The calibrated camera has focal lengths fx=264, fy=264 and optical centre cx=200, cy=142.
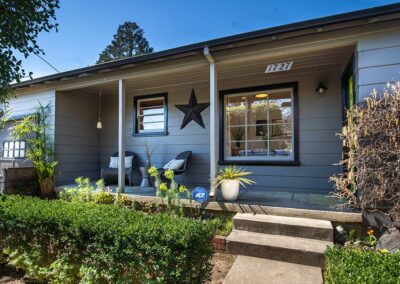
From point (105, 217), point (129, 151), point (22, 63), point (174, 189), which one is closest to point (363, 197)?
point (174, 189)

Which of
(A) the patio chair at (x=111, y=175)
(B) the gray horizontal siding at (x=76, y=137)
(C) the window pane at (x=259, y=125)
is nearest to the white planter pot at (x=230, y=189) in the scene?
(C) the window pane at (x=259, y=125)

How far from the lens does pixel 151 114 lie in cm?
643

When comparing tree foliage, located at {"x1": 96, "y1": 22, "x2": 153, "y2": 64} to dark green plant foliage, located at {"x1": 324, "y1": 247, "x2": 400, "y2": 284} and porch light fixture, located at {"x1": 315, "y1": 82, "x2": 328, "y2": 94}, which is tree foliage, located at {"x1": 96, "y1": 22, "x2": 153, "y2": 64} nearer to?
porch light fixture, located at {"x1": 315, "y1": 82, "x2": 328, "y2": 94}

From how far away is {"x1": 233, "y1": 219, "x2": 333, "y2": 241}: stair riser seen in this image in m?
2.96

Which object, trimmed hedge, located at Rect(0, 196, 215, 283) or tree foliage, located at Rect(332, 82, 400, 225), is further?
tree foliage, located at Rect(332, 82, 400, 225)

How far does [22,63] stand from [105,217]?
160 centimetres

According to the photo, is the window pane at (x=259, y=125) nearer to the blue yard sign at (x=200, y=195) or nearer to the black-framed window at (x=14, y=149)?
the blue yard sign at (x=200, y=195)

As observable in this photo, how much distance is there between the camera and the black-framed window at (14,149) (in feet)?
20.5

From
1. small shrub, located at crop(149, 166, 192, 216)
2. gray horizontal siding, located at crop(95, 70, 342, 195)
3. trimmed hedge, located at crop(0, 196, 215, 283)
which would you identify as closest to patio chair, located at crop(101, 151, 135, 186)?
gray horizontal siding, located at crop(95, 70, 342, 195)

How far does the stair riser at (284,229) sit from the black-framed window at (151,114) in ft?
11.0

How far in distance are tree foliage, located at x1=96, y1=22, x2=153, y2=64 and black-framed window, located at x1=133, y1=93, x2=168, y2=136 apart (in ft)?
58.2

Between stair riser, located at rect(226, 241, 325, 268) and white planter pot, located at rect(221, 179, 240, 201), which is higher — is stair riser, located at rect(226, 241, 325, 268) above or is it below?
below

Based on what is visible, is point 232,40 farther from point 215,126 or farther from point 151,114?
point 151,114

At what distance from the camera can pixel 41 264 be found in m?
2.50
